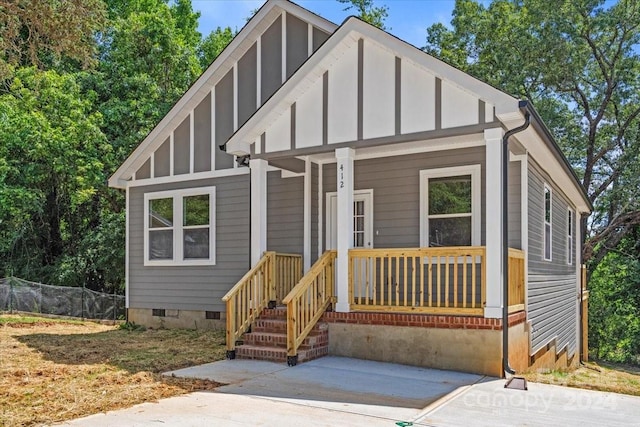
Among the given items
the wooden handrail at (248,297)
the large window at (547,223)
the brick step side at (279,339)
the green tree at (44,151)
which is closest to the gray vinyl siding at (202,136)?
the wooden handrail at (248,297)

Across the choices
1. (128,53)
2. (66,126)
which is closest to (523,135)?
(66,126)

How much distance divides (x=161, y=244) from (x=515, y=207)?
25.2 ft

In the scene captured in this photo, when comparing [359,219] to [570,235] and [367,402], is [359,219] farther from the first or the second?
[570,235]

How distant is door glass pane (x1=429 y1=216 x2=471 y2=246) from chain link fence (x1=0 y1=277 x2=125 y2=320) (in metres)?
10.8

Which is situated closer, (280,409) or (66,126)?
(280,409)

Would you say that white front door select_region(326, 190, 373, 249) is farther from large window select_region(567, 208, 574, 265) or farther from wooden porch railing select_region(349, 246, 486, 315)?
large window select_region(567, 208, 574, 265)

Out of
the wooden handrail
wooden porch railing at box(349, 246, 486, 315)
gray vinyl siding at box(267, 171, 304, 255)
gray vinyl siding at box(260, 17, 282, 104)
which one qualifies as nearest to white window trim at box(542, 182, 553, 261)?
wooden porch railing at box(349, 246, 486, 315)

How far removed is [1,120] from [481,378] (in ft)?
50.3

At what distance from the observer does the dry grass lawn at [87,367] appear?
5.64 metres

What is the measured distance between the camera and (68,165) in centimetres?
1725

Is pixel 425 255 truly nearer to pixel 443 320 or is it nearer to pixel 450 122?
pixel 443 320

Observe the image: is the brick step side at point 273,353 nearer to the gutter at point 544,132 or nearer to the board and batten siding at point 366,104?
the board and batten siding at point 366,104

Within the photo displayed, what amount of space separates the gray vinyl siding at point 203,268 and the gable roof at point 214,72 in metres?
0.65

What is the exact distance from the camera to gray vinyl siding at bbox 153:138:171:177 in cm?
1258
